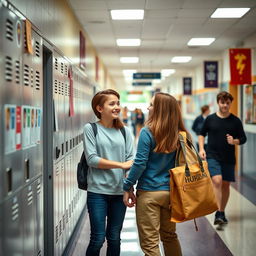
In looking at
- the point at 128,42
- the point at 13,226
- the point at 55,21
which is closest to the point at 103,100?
the point at 13,226

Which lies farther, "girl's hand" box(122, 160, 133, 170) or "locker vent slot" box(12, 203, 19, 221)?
"girl's hand" box(122, 160, 133, 170)

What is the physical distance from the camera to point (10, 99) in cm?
236

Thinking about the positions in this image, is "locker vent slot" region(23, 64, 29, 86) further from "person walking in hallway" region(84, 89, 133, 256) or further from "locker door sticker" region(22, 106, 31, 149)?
"person walking in hallway" region(84, 89, 133, 256)

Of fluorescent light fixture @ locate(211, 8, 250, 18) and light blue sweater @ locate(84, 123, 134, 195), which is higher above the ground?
fluorescent light fixture @ locate(211, 8, 250, 18)

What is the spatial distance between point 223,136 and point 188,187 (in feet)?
8.21

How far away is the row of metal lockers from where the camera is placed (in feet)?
7.57

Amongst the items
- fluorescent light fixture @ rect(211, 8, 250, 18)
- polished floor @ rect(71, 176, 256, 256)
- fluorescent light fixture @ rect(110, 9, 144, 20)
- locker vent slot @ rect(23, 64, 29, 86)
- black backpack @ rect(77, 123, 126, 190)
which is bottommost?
polished floor @ rect(71, 176, 256, 256)

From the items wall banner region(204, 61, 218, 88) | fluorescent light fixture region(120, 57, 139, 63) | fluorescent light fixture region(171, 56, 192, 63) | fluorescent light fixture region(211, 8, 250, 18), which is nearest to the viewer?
fluorescent light fixture region(211, 8, 250, 18)

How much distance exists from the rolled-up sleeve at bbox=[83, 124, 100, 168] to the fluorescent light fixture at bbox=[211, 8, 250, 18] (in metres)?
4.21

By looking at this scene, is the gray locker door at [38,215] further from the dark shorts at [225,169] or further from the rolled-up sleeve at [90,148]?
the dark shorts at [225,169]

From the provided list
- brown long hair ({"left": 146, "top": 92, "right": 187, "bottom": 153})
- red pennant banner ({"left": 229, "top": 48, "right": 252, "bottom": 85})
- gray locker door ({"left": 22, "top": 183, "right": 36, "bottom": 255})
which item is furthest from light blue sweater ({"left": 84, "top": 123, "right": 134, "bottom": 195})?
red pennant banner ({"left": 229, "top": 48, "right": 252, "bottom": 85})

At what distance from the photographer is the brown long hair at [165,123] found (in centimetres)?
287

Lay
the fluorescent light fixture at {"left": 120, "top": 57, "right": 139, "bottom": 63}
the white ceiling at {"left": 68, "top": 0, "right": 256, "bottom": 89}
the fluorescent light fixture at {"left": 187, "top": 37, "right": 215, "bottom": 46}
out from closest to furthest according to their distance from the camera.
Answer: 1. the white ceiling at {"left": 68, "top": 0, "right": 256, "bottom": 89}
2. the fluorescent light fixture at {"left": 187, "top": 37, "right": 215, "bottom": 46}
3. the fluorescent light fixture at {"left": 120, "top": 57, "right": 139, "bottom": 63}

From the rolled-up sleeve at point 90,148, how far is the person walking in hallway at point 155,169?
0.90 ft
